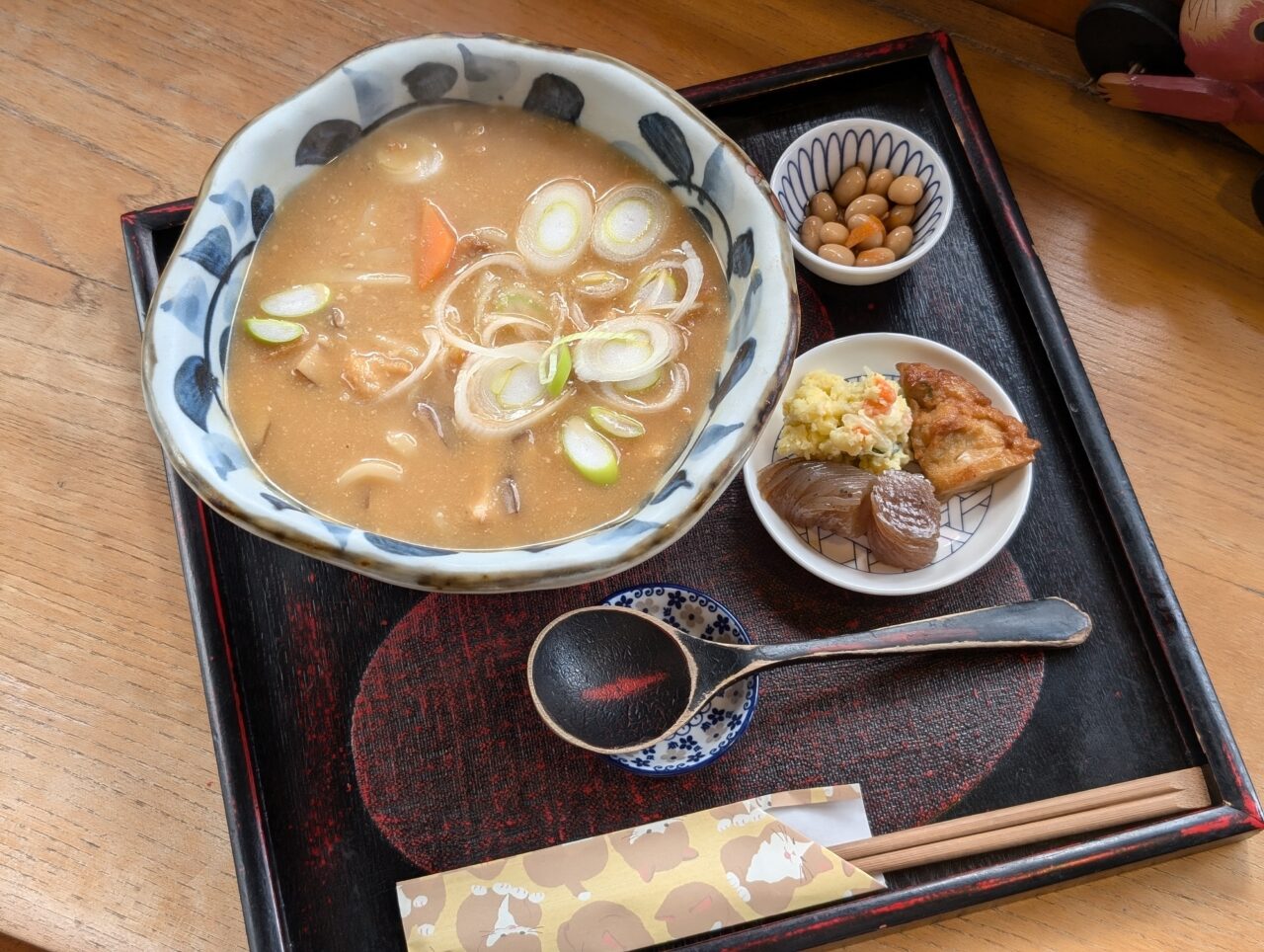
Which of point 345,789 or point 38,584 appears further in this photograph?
point 38,584

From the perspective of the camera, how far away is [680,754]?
1.82m

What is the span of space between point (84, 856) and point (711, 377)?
53.8 inches

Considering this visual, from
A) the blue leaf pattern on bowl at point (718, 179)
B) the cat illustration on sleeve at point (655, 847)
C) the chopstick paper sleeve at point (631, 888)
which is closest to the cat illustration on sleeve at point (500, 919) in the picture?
the chopstick paper sleeve at point (631, 888)

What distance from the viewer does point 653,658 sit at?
1832 mm

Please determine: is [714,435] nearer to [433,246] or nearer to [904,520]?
[904,520]

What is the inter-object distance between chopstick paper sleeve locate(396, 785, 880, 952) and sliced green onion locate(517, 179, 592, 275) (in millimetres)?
965

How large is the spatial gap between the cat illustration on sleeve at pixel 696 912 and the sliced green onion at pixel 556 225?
1.04 meters

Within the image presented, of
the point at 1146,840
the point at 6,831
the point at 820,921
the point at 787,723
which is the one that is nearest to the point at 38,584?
the point at 6,831

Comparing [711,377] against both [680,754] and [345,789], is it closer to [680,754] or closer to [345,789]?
[680,754]

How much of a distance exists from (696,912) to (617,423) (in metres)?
0.79

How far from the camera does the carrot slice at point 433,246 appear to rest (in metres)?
1.80

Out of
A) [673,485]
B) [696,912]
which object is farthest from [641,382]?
[696,912]

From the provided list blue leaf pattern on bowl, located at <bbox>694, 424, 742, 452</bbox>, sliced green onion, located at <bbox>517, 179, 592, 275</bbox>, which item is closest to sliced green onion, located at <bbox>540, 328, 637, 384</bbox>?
sliced green onion, located at <bbox>517, 179, 592, 275</bbox>

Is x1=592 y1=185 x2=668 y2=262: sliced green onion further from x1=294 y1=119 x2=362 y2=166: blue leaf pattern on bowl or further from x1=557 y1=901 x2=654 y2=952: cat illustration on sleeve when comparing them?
x1=557 y1=901 x2=654 y2=952: cat illustration on sleeve
